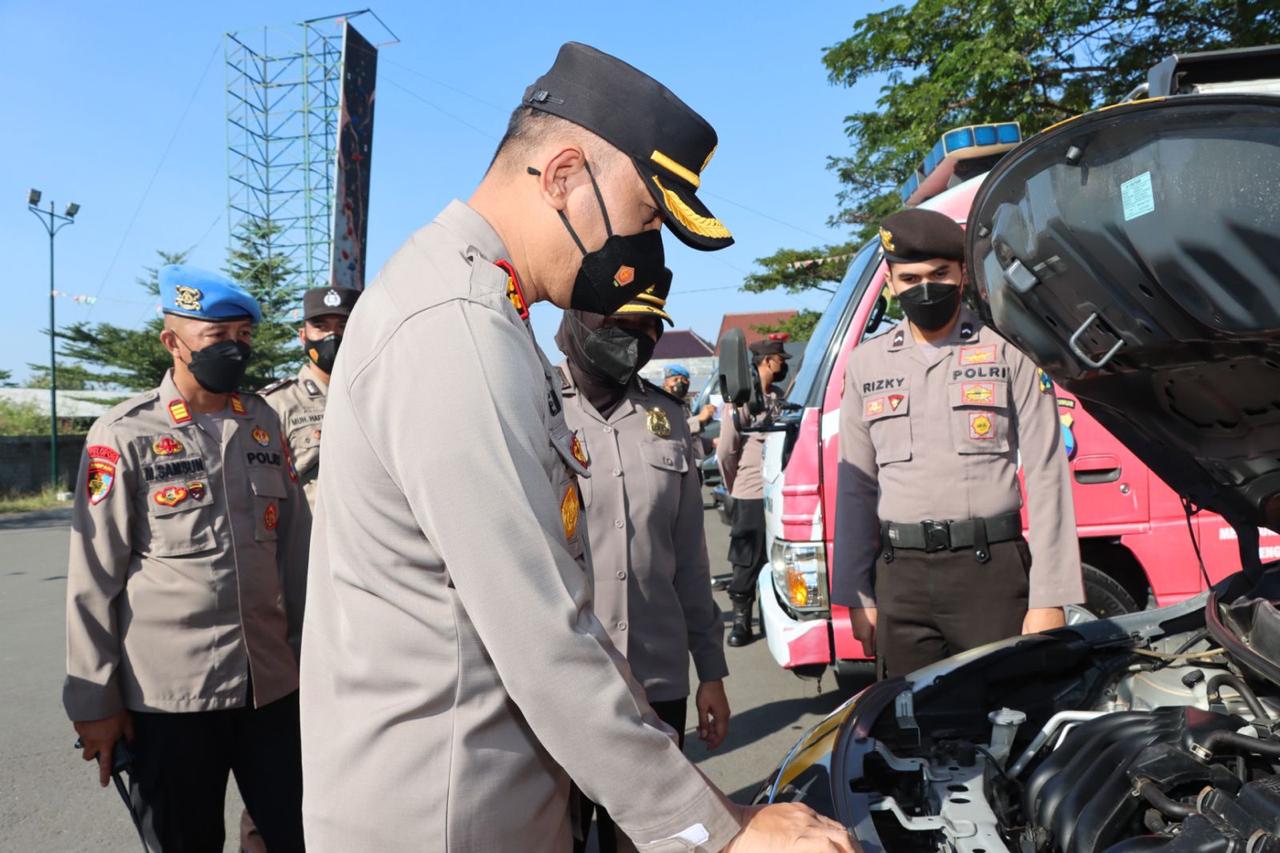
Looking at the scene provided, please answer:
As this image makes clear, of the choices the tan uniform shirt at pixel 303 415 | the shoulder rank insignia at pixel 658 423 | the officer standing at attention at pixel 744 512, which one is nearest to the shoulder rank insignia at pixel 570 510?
the shoulder rank insignia at pixel 658 423

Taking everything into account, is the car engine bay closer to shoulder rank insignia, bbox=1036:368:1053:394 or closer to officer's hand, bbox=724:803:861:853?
officer's hand, bbox=724:803:861:853

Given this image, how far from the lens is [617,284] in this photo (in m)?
1.56

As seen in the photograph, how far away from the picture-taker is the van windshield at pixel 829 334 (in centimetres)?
474

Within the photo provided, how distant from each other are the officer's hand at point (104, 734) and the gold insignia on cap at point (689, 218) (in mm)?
2392

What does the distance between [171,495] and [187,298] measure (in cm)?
73

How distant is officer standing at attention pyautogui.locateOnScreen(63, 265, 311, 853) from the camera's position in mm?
2852

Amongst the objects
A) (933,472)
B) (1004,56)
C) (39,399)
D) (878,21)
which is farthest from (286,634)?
(39,399)

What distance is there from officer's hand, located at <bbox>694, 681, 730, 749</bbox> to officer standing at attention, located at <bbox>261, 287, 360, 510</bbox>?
2.17 m

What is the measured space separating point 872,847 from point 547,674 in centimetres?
82

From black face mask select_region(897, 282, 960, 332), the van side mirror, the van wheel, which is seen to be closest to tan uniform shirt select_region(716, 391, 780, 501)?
the van side mirror

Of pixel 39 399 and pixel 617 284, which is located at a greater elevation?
pixel 39 399

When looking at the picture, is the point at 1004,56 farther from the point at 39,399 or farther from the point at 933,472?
the point at 39,399

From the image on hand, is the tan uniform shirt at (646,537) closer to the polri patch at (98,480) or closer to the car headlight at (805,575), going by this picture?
the polri patch at (98,480)

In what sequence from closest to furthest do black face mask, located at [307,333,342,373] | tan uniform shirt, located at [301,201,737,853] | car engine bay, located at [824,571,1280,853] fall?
tan uniform shirt, located at [301,201,737,853], car engine bay, located at [824,571,1280,853], black face mask, located at [307,333,342,373]
